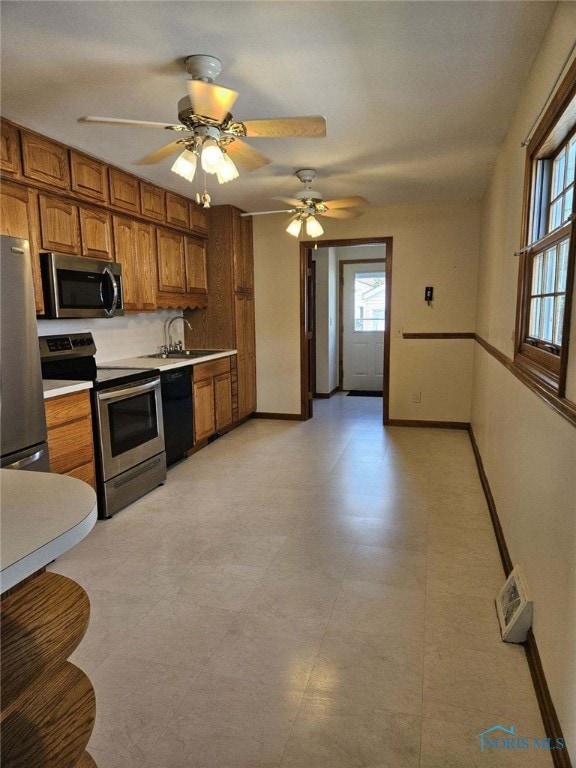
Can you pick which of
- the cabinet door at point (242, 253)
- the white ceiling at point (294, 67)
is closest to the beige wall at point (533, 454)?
the white ceiling at point (294, 67)

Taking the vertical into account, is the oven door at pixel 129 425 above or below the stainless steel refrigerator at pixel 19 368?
below

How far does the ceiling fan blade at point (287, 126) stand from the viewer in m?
2.05

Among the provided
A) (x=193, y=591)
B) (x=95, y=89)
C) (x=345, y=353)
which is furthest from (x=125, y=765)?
(x=345, y=353)

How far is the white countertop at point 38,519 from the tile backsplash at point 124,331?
261 centimetres

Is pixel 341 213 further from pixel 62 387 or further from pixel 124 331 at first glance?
pixel 62 387

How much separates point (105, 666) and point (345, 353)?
20.6 ft

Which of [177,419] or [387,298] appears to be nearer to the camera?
[177,419]

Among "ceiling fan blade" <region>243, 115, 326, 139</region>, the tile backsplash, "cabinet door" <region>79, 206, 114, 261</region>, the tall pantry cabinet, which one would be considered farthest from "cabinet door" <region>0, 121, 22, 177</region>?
the tall pantry cabinet

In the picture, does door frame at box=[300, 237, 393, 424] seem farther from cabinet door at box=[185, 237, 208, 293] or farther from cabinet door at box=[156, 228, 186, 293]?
cabinet door at box=[156, 228, 186, 293]

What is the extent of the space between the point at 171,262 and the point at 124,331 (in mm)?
762

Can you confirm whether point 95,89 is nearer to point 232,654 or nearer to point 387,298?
point 232,654

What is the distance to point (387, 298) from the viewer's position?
5.18 metres

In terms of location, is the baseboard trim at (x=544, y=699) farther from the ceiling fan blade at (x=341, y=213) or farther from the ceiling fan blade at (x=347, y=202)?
the ceiling fan blade at (x=341, y=213)

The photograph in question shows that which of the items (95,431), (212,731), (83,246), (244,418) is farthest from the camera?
(244,418)
